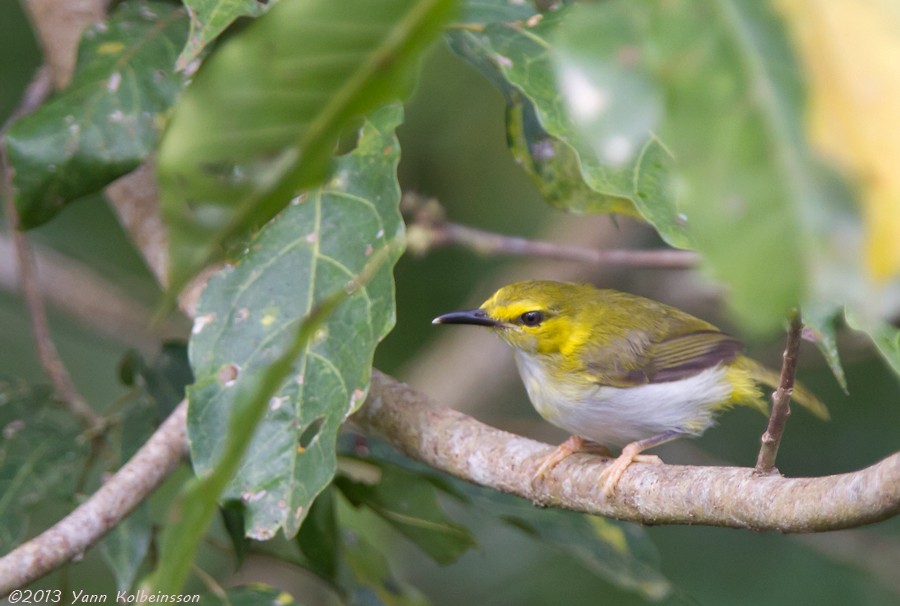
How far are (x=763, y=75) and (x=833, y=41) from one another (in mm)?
60

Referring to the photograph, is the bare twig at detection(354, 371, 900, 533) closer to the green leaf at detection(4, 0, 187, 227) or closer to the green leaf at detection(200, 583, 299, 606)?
the green leaf at detection(200, 583, 299, 606)

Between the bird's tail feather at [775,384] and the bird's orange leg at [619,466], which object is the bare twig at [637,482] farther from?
the bird's tail feather at [775,384]

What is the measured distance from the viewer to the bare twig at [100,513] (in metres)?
1.82

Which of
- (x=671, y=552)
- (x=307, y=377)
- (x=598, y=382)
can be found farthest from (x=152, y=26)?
(x=671, y=552)

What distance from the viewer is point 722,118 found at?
0.76m

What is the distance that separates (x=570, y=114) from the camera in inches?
71.1

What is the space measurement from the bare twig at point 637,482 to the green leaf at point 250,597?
46cm

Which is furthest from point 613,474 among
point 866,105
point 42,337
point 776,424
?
point 42,337

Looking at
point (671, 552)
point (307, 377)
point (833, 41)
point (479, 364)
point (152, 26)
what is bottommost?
point (671, 552)

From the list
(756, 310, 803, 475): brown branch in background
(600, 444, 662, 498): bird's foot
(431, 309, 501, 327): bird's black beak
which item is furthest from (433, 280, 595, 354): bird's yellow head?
(756, 310, 803, 475): brown branch in background

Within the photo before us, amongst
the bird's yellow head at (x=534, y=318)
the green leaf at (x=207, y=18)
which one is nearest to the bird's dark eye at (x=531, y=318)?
the bird's yellow head at (x=534, y=318)

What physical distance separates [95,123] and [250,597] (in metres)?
1.16

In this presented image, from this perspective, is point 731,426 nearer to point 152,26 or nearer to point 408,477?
point 408,477

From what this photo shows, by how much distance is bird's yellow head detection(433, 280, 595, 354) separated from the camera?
3.37 metres
